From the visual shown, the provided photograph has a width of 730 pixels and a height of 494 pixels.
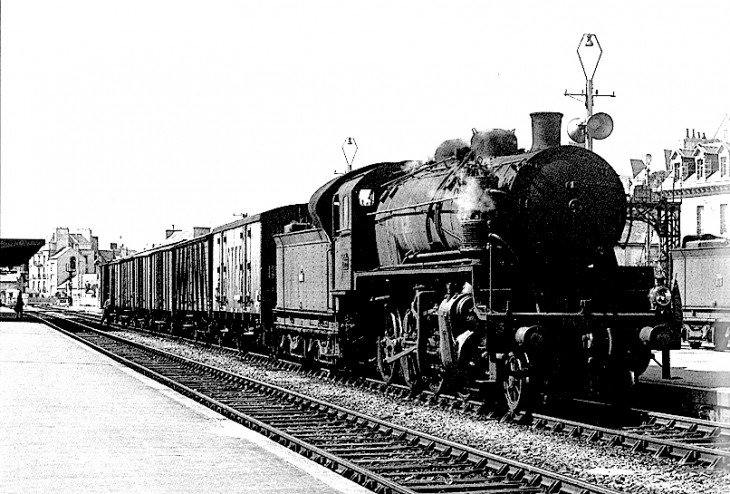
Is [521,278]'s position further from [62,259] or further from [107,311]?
[62,259]

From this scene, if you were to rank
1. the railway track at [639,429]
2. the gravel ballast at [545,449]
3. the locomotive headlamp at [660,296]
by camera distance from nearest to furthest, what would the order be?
the gravel ballast at [545,449], the railway track at [639,429], the locomotive headlamp at [660,296]

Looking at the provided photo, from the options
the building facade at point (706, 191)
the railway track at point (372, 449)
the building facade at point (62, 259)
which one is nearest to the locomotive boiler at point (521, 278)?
the railway track at point (372, 449)

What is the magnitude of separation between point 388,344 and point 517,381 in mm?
3277

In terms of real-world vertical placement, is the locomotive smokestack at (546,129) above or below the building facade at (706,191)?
below

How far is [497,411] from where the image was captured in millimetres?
12414

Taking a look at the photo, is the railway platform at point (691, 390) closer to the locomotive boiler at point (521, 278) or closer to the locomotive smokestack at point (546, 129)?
the locomotive boiler at point (521, 278)

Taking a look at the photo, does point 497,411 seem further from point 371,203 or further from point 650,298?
point 371,203

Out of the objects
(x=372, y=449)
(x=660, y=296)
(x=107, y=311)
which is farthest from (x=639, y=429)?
(x=107, y=311)

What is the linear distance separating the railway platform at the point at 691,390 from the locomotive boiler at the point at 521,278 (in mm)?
809

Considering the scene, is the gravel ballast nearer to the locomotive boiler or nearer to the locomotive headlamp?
the locomotive boiler

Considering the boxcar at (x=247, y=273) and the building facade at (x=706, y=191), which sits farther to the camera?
the building facade at (x=706, y=191)

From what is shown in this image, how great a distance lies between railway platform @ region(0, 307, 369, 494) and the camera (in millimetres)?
7496

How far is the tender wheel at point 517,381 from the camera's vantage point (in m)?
11.4

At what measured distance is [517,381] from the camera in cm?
1180
